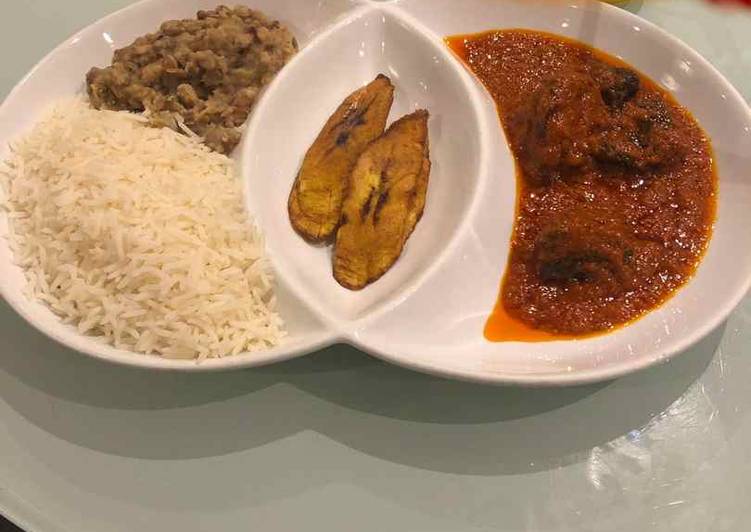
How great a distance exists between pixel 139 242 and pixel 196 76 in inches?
32.8

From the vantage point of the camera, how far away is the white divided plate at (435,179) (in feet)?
6.88

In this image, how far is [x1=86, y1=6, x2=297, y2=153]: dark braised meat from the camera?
2.58 metres

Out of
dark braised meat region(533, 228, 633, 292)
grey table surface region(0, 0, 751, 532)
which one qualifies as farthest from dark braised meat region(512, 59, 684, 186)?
grey table surface region(0, 0, 751, 532)

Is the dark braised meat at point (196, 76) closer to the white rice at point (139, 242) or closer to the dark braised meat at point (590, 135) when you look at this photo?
the white rice at point (139, 242)

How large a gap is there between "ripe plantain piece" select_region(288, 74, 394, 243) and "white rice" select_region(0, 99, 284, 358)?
23cm

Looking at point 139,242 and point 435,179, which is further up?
point 139,242

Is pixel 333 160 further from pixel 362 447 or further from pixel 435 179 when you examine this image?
pixel 362 447

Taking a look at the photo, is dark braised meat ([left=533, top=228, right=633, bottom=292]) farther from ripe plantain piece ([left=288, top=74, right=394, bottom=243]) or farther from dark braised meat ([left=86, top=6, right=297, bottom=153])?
dark braised meat ([left=86, top=6, right=297, bottom=153])

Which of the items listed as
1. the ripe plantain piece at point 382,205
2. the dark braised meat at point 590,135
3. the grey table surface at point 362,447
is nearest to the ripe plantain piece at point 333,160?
the ripe plantain piece at point 382,205

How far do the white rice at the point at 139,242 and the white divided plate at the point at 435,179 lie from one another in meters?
0.07

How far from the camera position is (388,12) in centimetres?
295

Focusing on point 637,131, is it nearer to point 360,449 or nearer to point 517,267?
point 517,267

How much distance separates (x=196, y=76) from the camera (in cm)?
263

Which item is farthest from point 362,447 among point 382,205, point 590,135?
point 590,135
